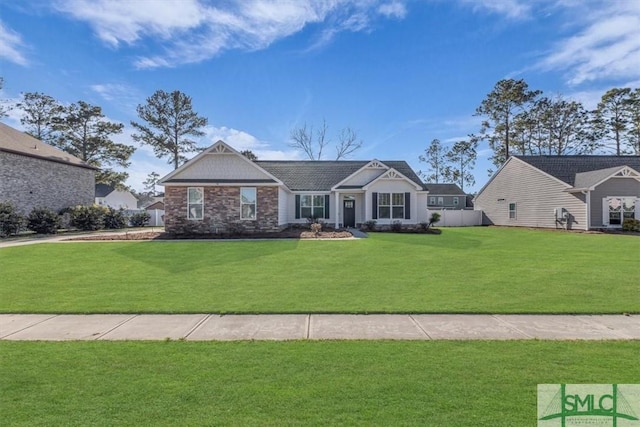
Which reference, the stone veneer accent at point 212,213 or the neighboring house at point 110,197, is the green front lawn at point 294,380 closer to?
the stone veneer accent at point 212,213

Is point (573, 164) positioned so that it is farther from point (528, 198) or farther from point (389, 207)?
point (389, 207)

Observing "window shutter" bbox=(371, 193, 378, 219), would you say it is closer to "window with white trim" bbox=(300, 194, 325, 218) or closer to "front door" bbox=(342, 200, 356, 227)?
"front door" bbox=(342, 200, 356, 227)

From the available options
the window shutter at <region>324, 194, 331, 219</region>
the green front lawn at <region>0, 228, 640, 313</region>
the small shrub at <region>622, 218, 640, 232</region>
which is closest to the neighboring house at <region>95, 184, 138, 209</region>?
the window shutter at <region>324, 194, 331, 219</region>

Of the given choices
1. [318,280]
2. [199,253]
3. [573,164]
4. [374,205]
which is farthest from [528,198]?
[199,253]

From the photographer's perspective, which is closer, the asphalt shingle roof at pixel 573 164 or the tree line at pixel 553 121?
the asphalt shingle roof at pixel 573 164

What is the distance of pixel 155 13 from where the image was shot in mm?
9164

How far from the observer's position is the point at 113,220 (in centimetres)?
2725

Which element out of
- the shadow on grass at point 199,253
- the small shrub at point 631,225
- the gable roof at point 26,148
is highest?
the gable roof at point 26,148

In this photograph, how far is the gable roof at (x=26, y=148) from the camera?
20734mm

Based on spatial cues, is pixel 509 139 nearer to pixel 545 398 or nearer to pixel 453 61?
pixel 453 61

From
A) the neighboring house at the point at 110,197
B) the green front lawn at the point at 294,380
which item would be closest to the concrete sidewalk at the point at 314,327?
the green front lawn at the point at 294,380

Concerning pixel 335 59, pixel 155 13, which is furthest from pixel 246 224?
pixel 155 13

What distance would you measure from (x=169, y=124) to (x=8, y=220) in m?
22.5

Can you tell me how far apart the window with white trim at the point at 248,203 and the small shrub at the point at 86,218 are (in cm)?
A: 1316
